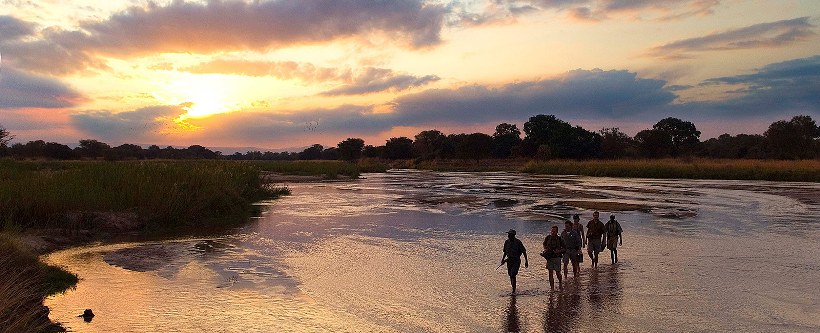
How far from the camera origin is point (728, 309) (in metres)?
11.5

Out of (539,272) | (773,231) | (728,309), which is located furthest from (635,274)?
(773,231)

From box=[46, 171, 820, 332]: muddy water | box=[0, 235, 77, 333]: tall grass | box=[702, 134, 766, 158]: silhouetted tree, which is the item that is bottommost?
box=[46, 171, 820, 332]: muddy water

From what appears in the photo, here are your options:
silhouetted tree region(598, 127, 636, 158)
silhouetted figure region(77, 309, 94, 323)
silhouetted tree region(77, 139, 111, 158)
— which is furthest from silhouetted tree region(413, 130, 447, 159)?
silhouetted figure region(77, 309, 94, 323)

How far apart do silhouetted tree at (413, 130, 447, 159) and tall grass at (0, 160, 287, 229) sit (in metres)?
131

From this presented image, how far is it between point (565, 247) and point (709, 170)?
224 feet

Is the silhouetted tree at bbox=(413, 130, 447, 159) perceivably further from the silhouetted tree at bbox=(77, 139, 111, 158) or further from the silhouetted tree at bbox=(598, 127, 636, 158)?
the silhouetted tree at bbox=(77, 139, 111, 158)

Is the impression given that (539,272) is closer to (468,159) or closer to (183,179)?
(183,179)

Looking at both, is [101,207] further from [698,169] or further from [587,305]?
[698,169]

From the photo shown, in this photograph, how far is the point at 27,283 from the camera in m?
10.7

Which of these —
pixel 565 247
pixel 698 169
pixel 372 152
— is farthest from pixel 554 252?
pixel 372 152

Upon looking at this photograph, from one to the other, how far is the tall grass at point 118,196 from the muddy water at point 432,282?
320cm

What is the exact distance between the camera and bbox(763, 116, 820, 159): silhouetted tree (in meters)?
99.8

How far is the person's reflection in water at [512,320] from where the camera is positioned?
33.7 ft

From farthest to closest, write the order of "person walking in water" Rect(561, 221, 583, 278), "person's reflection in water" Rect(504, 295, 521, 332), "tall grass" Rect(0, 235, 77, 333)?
"person walking in water" Rect(561, 221, 583, 278)
"person's reflection in water" Rect(504, 295, 521, 332)
"tall grass" Rect(0, 235, 77, 333)
